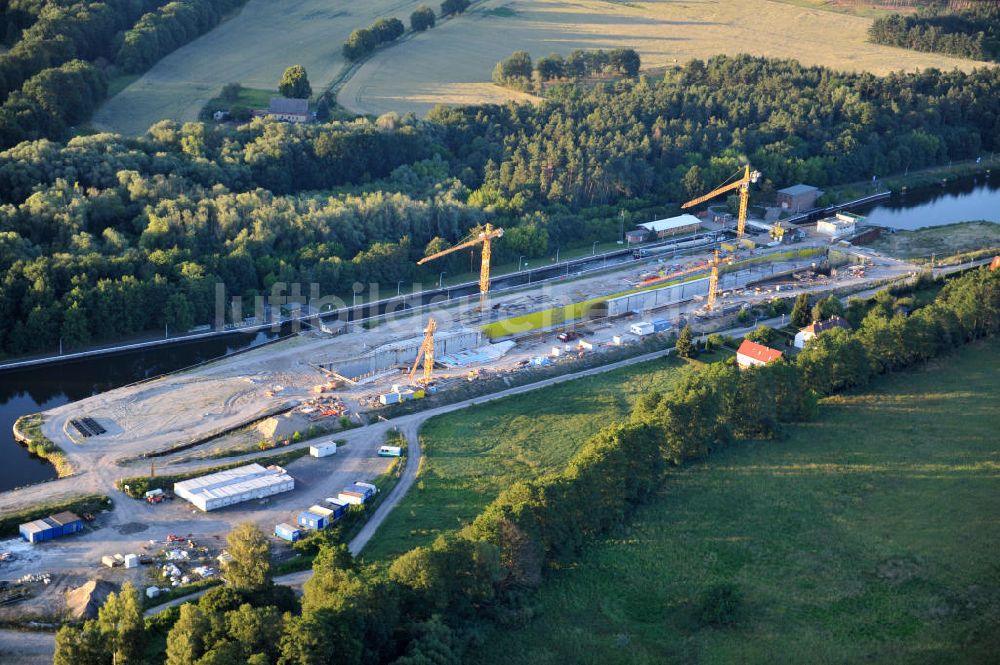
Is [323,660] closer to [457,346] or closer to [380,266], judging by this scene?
[457,346]

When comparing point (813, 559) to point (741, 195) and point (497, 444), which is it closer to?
point (497, 444)

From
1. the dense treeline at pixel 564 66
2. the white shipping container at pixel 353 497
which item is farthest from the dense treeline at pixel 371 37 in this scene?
the white shipping container at pixel 353 497

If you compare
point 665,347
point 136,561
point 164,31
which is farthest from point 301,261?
point 164,31

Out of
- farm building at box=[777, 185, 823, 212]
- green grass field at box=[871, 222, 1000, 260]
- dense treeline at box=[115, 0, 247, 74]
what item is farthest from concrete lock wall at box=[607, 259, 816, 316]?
dense treeline at box=[115, 0, 247, 74]

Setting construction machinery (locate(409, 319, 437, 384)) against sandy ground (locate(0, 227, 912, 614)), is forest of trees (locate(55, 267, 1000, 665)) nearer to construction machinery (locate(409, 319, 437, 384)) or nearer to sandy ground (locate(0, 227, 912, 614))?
sandy ground (locate(0, 227, 912, 614))

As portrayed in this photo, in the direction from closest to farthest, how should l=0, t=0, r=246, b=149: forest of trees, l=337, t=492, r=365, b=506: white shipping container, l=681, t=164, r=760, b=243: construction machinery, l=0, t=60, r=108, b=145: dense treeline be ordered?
1. l=337, t=492, r=365, b=506: white shipping container
2. l=0, t=60, r=108, b=145: dense treeline
3. l=0, t=0, r=246, b=149: forest of trees
4. l=681, t=164, r=760, b=243: construction machinery

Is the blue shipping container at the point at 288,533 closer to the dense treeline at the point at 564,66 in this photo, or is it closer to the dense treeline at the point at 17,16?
the dense treeline at the point at 17,16

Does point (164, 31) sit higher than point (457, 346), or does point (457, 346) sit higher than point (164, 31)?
point (164, 31)
